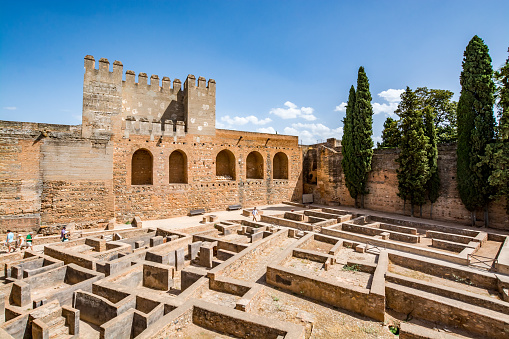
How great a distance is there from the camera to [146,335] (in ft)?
15.4

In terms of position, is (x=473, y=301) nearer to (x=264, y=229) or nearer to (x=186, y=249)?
(x=264, y=229)

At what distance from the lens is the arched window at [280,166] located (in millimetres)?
22766

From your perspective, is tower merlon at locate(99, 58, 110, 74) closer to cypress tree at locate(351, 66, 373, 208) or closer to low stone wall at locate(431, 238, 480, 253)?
cypress tree at locate(351, 66, 373, 208)

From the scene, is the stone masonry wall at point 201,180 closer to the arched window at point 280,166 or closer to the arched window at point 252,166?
the arched window at point 280,166

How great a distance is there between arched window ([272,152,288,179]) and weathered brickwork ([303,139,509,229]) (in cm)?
245

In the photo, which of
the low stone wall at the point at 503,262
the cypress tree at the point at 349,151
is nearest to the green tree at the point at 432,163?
the cypress tree at the point at 349,151

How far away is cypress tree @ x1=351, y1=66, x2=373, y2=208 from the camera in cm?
1909

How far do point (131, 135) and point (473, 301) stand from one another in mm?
16223

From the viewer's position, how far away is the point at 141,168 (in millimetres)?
17281

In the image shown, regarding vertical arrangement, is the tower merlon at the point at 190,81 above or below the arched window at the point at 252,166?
above

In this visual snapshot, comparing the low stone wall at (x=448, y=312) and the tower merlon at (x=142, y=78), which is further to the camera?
the tower merlon at (x=142, y=78)

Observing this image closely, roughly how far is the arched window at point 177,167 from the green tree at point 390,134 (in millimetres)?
18303

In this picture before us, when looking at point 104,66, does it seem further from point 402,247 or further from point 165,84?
point 402,247

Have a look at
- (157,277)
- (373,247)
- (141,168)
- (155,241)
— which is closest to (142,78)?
(141,168)
